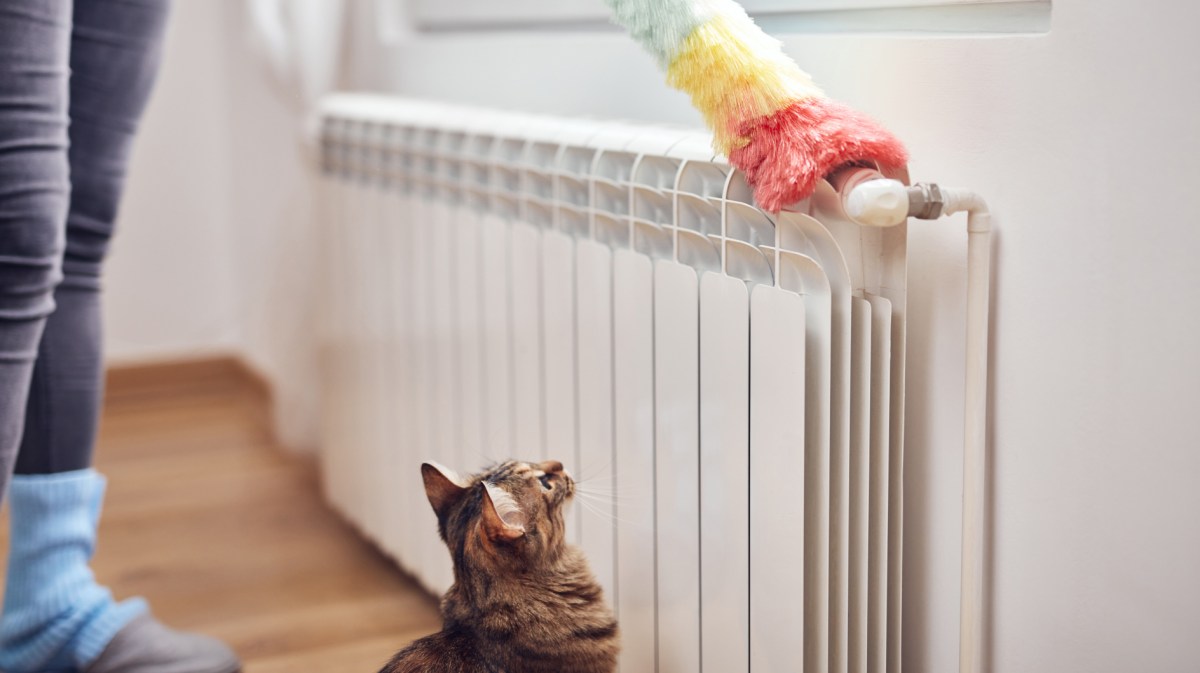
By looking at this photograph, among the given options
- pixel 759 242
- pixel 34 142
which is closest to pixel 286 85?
pixel 34 142

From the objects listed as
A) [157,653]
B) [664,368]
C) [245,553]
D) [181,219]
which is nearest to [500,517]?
[664,368]

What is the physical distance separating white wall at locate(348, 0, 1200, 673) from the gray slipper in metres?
0.79

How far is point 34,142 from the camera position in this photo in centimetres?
103

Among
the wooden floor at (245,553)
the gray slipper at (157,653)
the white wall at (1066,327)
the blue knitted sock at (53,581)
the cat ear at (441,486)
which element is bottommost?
the wooden floor at (245,553)

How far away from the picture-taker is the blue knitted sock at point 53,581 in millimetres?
1228

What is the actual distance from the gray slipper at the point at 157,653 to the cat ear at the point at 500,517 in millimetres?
598

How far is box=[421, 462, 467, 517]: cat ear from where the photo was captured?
96 centimetres

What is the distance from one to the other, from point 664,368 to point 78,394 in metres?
0.62

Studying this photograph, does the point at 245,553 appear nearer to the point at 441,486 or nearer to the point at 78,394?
the point at 78,394

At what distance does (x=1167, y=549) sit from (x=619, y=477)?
47 cm

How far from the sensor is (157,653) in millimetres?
1318

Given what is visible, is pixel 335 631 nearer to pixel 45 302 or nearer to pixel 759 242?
pixel 45 302

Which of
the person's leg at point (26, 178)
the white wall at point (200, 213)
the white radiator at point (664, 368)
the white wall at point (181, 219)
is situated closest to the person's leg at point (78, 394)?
the person's leg at point (26, 178)

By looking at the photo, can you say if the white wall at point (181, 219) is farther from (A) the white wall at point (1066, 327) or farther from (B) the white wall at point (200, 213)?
(A) the white wall at point (1066, 327)
